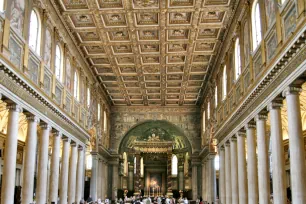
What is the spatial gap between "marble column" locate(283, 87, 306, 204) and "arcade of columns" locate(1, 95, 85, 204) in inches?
403

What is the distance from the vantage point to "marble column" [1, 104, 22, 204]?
1543cm

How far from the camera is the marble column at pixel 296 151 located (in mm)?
12820

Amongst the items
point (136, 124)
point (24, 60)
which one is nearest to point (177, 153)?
point (136, 124)

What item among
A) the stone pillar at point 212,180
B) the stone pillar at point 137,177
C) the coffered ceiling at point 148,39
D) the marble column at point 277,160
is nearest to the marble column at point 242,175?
the marble column at point 277,160

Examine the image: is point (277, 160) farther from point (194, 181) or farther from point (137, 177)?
point (137, 177)

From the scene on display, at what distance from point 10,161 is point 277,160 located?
33.1ft

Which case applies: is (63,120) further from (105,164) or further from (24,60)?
(105,164)

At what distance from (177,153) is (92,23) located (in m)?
26.1

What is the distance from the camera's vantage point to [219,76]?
28609 millimetres

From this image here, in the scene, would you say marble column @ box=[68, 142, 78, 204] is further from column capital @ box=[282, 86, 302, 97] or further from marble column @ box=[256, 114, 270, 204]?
column capital @ box=[282, 86, 302, 97]

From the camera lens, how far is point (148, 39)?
84.8ft

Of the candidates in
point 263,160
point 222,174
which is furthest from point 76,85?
point 263,160

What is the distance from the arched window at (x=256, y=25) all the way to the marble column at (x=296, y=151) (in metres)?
Answer: 5.11

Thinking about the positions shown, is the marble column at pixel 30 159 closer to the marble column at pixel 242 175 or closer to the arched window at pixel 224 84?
the marble column at pixel 242 175
